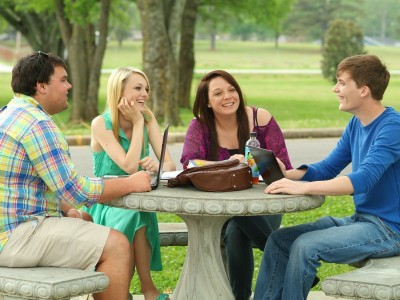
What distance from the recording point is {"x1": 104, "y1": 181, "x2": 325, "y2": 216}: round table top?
527 centimetres

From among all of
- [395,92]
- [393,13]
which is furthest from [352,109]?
[393,13]

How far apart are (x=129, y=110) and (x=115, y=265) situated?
146cm

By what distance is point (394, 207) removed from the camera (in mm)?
5609

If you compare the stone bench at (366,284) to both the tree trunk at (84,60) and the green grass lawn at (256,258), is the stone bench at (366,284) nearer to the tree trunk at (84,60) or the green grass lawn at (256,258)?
the green grass lawn at (256,258)

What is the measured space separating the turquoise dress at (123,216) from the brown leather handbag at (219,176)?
2.40ft

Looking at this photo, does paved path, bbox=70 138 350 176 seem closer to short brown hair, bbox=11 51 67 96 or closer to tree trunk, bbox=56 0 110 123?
tree trunk, bbox=56 0 110 123

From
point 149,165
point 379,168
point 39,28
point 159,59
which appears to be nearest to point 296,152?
point 159,59

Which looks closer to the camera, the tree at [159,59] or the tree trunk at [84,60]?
the tree at [159,59]

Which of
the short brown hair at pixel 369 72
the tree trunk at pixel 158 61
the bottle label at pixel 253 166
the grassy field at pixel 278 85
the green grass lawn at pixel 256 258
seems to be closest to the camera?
the short brown hair at pixel 369 72

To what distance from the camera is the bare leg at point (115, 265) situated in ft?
17.6

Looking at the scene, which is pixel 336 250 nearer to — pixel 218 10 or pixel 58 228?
pixel 58 228

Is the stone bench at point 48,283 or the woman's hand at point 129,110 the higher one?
the woman's hand at point 129,110

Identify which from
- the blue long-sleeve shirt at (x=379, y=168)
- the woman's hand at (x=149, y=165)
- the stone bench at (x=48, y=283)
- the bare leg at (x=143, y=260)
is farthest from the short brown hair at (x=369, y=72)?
the stone bench at (x=48, y=283)

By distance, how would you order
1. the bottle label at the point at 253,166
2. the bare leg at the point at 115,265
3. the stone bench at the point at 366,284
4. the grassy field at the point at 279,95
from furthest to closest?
the grassy field at the point at 279,95
the bottle label at the point at 253,166
the bare leg at the point at 115,265
the stone bench at the point at 366,284
